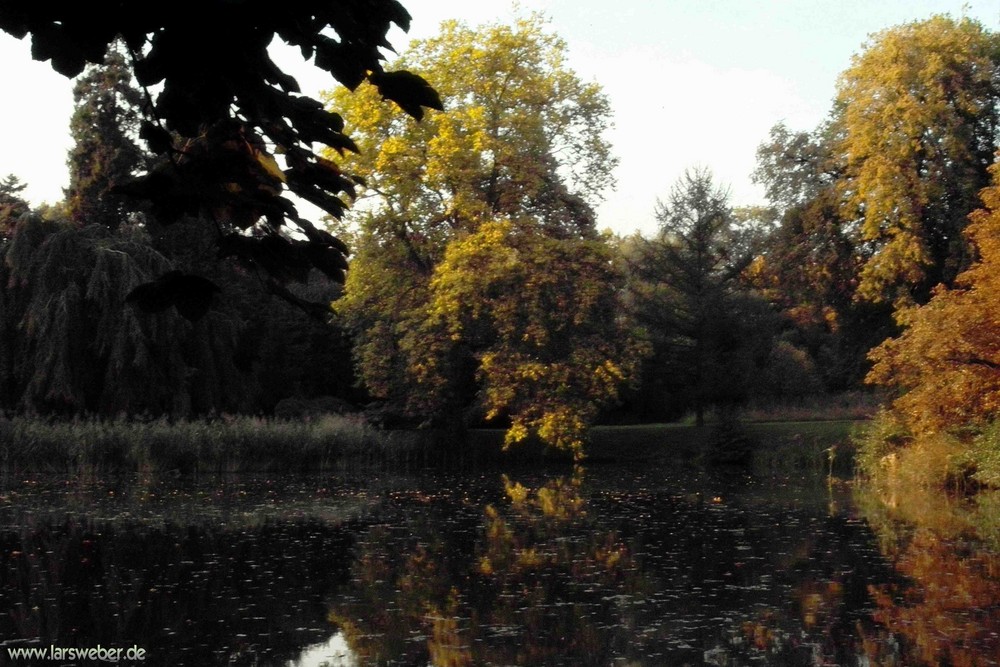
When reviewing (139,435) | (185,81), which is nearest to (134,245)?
(139,435)

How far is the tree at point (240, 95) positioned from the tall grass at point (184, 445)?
22.5 metres

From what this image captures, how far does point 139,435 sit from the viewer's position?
2442 centimetres

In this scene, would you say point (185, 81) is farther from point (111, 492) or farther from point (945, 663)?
point (111, 492)

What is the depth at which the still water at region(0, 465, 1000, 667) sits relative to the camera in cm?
805

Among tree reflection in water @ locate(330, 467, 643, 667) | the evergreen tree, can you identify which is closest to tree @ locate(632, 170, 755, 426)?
the evergreen tree

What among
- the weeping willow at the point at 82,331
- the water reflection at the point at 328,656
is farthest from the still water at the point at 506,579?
the weeping willow at the point at 82,331

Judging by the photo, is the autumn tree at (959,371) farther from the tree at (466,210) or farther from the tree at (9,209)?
the tree at (9,209)

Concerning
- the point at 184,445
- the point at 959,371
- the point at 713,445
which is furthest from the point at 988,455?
the point at 184,445

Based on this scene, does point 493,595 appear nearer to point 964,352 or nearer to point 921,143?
point 964,352

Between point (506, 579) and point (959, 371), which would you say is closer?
point (506, 579)

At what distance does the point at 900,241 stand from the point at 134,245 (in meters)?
18.3

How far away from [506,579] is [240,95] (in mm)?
9070

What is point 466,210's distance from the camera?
89.2 ft

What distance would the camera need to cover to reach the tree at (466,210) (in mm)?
26844
